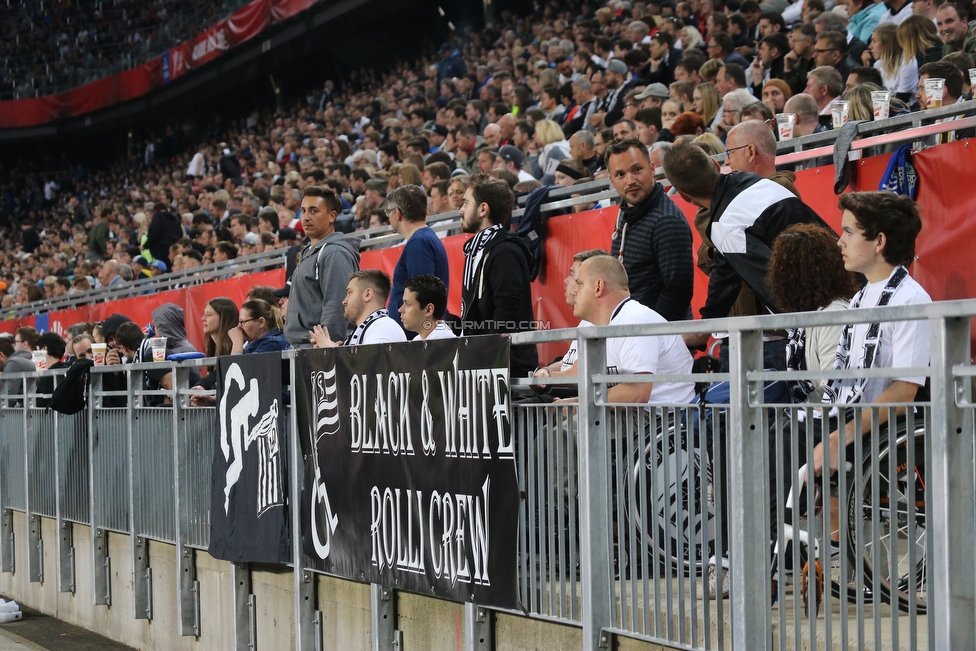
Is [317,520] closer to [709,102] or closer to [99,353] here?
[99,353]

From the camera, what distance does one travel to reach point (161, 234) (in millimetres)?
18969

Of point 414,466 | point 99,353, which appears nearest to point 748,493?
point 414,466

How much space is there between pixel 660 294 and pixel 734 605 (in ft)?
8.17

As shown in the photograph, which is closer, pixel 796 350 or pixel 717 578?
pixel 717 578

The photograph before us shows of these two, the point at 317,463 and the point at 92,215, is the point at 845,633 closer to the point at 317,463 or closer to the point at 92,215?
the point at 317,463

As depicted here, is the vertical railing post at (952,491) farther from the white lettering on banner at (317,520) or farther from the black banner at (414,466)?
the white lettering on banner at (317,520)

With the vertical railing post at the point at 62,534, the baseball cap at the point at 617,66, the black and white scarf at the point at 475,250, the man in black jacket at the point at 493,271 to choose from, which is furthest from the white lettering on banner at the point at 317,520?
the baseball cap at the point at 617,66

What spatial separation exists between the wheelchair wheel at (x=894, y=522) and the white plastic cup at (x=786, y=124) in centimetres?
371

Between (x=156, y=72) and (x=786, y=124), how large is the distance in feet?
102

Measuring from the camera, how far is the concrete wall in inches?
206

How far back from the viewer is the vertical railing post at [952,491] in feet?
9.86

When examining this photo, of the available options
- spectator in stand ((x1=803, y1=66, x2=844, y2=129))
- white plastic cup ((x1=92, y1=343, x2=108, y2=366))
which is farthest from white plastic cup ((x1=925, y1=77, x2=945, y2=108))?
white plastic cup ((x1=92, y1=343, x2=108, y2=366))

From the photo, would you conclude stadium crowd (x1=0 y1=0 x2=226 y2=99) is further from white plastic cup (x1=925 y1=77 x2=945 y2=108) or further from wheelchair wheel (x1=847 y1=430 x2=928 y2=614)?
wheelchair wheel (x1=847 y1=430 x2=928 y2=614)

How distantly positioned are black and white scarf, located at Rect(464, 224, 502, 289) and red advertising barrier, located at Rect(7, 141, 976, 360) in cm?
141
